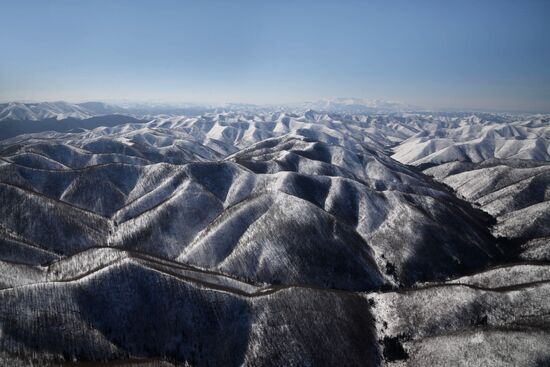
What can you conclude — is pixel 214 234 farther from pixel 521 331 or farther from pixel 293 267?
pixel 521 331

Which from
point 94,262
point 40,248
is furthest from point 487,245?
point 40,248

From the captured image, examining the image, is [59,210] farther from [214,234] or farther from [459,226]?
[459,226]

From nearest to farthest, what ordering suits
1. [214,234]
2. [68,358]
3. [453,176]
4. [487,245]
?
[68,358], [214,234], [487,245], [453,176]

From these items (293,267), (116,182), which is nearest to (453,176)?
(293,267)

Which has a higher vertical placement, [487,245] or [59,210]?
[59,210]

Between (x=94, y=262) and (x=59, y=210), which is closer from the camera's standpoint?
(x=94, y=262)

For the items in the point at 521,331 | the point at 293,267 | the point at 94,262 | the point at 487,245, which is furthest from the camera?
the point at 487,245
